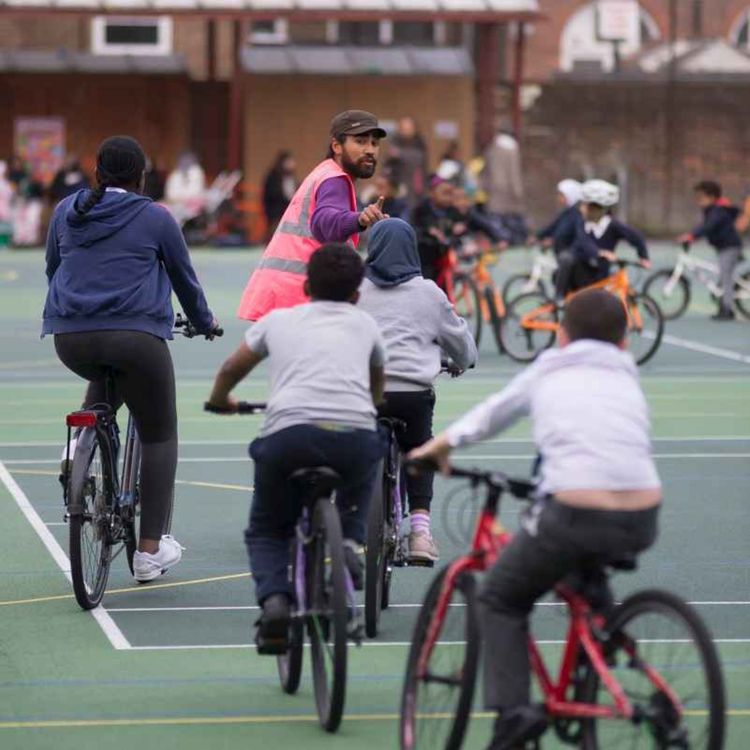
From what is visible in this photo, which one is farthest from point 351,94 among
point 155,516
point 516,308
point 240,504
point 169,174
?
point 155,516

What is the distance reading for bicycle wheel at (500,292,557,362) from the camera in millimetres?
22203

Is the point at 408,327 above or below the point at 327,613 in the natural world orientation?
above

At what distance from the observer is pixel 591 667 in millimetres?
6188

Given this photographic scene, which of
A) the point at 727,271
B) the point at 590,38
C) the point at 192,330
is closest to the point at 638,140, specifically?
the point at 590,38

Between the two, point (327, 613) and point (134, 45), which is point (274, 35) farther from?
point (327, 613)

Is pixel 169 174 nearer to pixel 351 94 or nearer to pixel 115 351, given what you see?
pixel 351 94

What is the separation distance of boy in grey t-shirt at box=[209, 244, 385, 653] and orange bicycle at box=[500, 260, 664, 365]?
1357 cm

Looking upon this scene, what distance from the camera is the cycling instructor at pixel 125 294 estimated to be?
9.51 meters

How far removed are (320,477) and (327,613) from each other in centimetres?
42

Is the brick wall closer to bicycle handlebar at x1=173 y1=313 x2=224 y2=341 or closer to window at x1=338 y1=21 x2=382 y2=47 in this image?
window at x1=338 y1=21 x2=382 y2=47

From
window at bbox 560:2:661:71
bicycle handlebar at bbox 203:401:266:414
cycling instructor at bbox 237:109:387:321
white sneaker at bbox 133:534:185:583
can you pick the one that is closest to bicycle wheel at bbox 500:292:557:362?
cycling instructor at bbox 237:109:387:321

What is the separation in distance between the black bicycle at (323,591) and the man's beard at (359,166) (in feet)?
9.08

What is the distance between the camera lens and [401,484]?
970 cm

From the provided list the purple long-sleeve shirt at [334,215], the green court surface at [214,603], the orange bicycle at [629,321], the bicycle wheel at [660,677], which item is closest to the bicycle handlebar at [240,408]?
the green court surface at [214,603]
